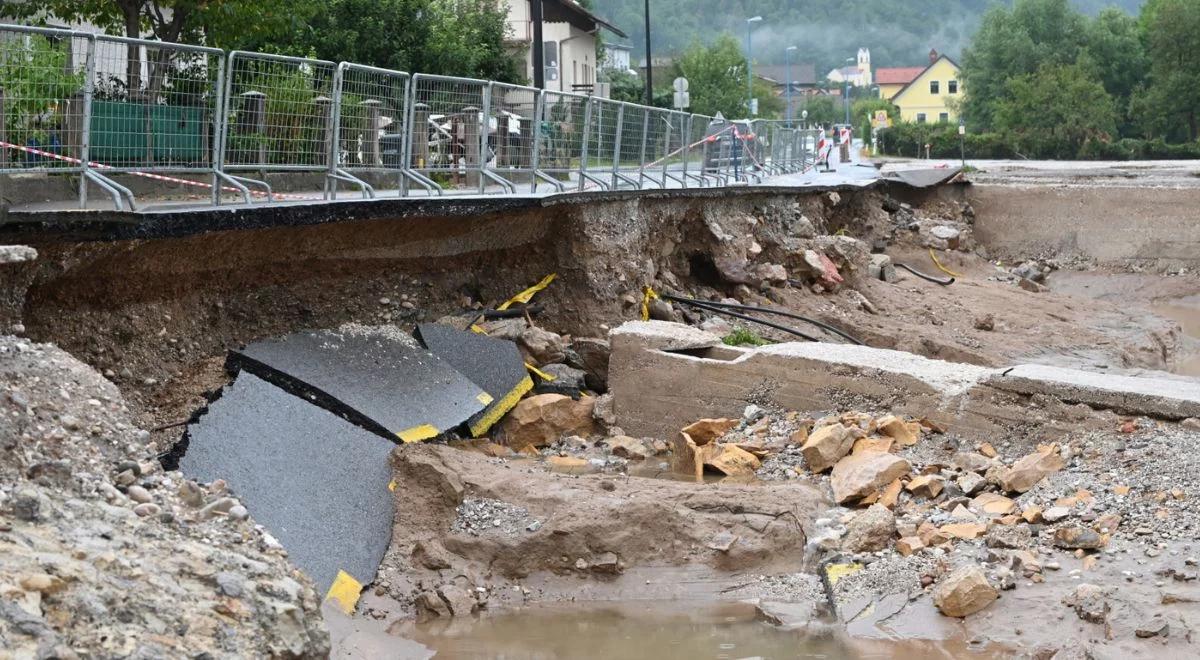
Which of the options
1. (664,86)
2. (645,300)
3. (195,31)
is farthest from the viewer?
(664,86)

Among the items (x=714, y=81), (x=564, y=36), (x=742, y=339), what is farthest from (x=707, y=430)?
(x=714, y=81)

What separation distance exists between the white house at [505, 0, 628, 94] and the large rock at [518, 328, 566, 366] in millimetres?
34350

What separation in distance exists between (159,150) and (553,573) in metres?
4.04

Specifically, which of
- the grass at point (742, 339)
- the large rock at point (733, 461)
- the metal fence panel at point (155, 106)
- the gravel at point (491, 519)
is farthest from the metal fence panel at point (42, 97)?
the grass at point (742, 339)

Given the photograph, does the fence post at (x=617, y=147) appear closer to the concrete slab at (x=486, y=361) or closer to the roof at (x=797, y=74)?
the concrete slab at (x=486, y=361)

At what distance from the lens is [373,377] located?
10.5 metres

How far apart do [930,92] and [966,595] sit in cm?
12863

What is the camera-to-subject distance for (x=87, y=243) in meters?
8.53

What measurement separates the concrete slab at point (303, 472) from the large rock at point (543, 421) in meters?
2.00

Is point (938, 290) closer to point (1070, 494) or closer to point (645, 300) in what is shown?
point (645, 300)

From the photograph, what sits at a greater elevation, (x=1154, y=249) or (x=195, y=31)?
(x=195, y=31)

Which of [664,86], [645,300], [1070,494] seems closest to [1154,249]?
[645,300]

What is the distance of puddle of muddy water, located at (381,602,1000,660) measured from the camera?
294 inches

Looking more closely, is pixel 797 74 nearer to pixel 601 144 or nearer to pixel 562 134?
pixel 601 144
